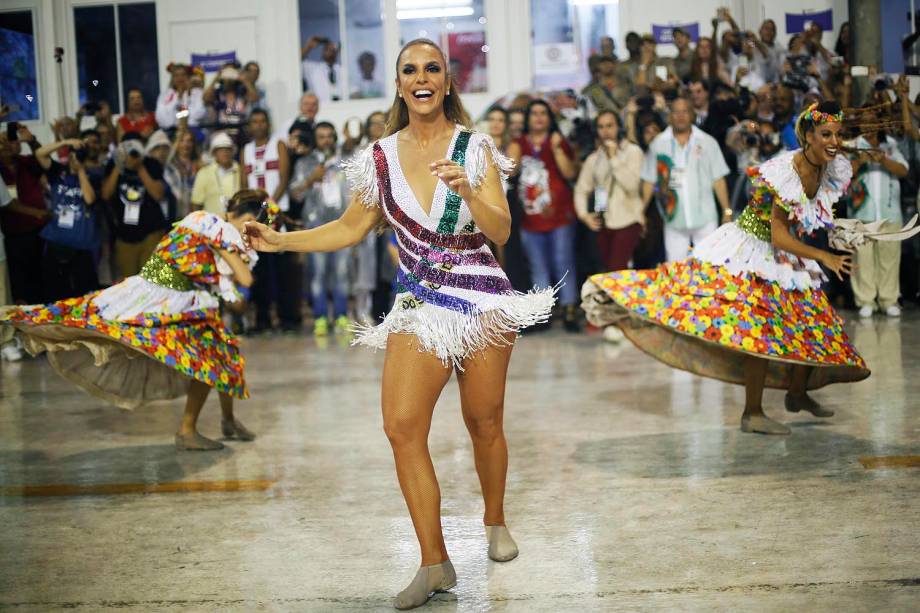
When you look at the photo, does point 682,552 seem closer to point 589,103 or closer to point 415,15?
point 589,103

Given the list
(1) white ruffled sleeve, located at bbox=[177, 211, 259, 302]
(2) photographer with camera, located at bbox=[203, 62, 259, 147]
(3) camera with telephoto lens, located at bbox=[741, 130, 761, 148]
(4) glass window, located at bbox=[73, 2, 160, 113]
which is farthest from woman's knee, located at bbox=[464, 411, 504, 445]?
(4) glass window, located at bbox=[73, 2, 160, 113]

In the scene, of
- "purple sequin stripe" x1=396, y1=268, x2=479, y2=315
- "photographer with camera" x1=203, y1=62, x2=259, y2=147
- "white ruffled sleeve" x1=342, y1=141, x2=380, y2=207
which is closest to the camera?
"purple sequin stripe" x1=396, y1=268, x2=479, y2=315

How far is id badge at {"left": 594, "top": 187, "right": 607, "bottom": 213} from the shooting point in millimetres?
10117

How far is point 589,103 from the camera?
36.9 feet

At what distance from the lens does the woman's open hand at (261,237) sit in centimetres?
384

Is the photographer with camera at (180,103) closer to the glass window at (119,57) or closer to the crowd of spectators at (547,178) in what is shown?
the crowd of spectators at (547,178)

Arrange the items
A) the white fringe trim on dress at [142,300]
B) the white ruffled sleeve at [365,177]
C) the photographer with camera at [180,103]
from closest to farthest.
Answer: the white ruffled sleeve at [365,177], the white fringe trim on dress at [142,300], the photographer with camera at [180,103]

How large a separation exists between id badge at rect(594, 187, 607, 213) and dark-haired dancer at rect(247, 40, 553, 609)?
628cm

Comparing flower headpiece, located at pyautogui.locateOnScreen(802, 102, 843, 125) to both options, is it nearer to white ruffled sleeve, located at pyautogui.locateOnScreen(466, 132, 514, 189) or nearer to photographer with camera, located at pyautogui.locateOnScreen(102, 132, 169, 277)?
white ruffled sleeve, located at pyautogui.locateOnScreen(466, 132, 514, 189)

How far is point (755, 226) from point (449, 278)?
2449 mm

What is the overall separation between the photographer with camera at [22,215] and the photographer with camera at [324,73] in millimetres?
4313

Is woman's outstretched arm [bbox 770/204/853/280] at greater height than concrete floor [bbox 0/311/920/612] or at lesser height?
greater

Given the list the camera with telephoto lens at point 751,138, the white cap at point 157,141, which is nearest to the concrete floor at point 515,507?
the camera with telephoto lens at point 751,138

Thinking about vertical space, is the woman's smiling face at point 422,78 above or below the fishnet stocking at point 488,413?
above
